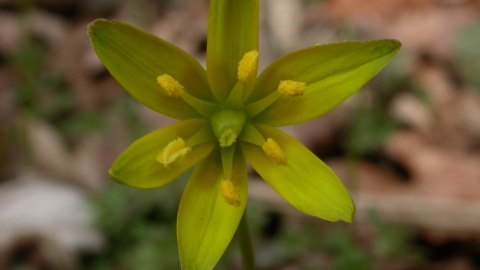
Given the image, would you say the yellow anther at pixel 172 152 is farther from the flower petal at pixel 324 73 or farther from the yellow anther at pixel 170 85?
the flower petal at pixel 324 73

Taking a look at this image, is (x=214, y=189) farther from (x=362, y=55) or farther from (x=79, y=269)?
(x=79, y=269)

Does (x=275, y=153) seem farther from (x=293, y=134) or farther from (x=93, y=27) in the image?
(x=293, y=134)

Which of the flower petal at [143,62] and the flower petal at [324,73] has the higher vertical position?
the flower petal at [143,62]

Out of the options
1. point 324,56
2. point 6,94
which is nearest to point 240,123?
point 324,56

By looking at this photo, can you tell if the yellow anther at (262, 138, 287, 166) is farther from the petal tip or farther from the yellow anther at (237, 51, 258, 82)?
the petal tip

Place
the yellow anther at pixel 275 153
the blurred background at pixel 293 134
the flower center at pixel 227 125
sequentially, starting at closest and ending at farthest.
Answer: the yellow anther at pixel 275 153 → the flower center at pixel 227 125 → the blurred background at pixel 293 134

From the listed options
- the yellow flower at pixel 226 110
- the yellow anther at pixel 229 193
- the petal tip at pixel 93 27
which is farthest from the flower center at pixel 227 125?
the petal tip at pixel 93 27

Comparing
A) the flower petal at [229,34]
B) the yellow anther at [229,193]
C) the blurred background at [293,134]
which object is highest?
the blurred background at [293,134]
